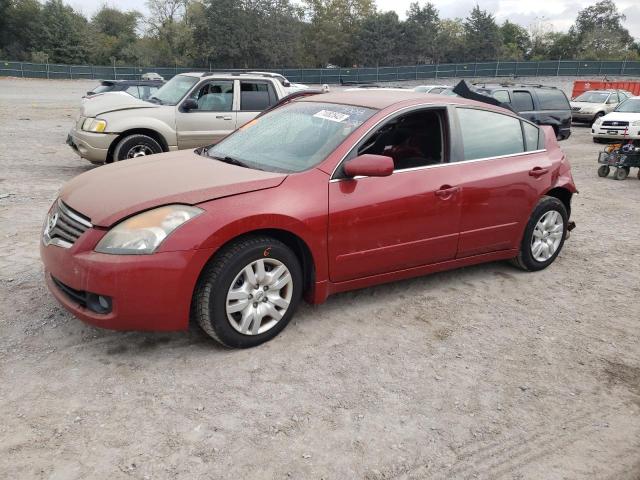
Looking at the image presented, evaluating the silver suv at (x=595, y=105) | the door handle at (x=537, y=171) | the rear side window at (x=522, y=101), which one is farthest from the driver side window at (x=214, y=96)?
the silver suv at (x=595, y=105)

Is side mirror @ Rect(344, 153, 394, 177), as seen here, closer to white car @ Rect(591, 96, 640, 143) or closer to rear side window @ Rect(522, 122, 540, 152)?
rear side window @ Rect(522, 122, 540, 152)

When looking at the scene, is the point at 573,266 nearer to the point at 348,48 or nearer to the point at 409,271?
the point at 409,271

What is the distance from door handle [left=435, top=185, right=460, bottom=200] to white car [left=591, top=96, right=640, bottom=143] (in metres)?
14.4

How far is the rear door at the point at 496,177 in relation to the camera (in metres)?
4.45

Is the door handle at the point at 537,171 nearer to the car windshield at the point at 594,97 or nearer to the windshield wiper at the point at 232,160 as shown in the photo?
the windshield wiper at the point at 232,160

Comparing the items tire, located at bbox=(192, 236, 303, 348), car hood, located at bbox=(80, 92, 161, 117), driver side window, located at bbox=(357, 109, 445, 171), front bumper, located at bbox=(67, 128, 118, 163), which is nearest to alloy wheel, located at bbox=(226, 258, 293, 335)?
tire, located at bbox=(192, 236, 303, 348)

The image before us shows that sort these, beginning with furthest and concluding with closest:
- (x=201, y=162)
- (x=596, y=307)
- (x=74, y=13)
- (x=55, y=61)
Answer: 1. (x=74, y=13)
2. (x=55, y=61)
3. (x=596, y=307)
4. (x=201, y=162)

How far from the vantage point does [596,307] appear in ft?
14.8

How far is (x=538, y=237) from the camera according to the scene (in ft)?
16.8

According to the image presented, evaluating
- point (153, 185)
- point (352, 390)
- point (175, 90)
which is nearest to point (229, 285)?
point (153, 185)

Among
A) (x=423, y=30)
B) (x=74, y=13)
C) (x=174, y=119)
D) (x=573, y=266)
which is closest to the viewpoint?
(x=573, y=266)

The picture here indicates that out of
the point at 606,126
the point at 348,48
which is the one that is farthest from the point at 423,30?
the point at 606,126

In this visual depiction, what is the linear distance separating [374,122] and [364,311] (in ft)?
4.66

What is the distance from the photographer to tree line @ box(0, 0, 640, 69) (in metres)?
65.4
